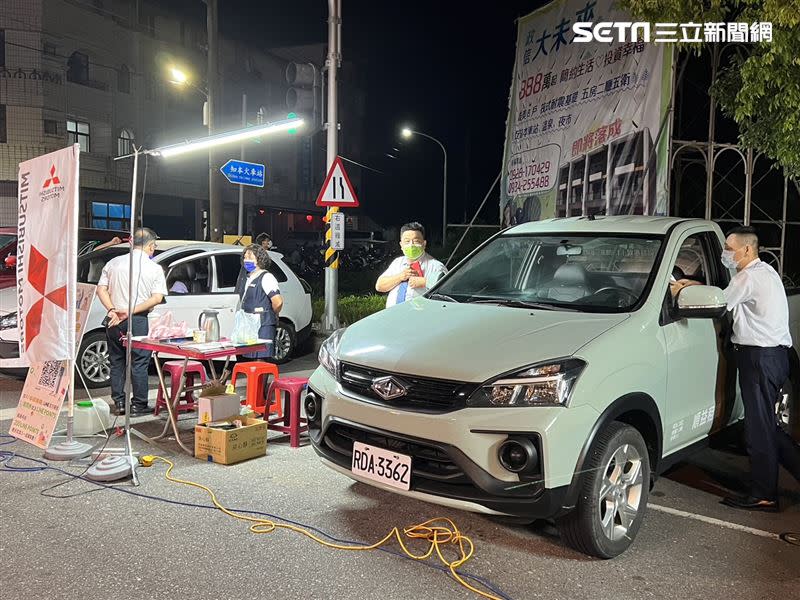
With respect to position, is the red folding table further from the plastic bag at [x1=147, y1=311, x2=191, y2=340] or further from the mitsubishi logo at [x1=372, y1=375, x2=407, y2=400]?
the mitsubishi logo at [x1=372, y1=375, x2=407, y2=400]

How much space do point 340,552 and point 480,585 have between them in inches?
29.6

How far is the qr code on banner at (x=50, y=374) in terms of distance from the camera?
16.1 feet

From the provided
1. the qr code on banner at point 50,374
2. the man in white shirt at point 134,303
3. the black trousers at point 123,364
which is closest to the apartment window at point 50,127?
the man in white shirt at point 134,303

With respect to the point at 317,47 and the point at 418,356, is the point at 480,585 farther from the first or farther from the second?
the point at 317,47

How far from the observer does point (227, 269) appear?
8.77 metres

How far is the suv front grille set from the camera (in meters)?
3.35

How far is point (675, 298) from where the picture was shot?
411 centimetres

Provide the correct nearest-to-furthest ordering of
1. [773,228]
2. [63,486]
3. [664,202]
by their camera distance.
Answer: [63,486] → [664,202] → [773,228]

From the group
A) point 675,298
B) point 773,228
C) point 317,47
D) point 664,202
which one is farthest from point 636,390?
point 317,47

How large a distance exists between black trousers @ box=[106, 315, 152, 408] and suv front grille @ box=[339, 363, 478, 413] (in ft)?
11.7

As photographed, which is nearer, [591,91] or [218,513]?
[218,513]

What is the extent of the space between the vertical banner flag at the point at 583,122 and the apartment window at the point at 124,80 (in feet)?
73.2

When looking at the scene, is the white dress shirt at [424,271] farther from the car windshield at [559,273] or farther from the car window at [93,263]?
the car window at [93,263]

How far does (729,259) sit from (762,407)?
3.06 feet
